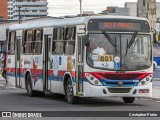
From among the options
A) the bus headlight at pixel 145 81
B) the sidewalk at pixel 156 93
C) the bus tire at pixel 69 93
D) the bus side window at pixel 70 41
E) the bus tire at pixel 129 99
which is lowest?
the sidewalk at pixel 156 93

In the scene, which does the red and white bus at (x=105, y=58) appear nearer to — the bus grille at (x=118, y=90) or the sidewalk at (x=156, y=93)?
the bus grille at (x=118, y=90)

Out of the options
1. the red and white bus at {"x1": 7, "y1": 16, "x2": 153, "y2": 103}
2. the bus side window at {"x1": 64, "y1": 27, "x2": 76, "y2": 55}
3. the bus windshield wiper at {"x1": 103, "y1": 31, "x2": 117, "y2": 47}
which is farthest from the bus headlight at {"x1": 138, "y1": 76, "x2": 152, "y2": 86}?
the bus side window at {"x1": 64, "y1": 27, "x2": 76, "y2": 55}

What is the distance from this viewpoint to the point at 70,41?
21.0m

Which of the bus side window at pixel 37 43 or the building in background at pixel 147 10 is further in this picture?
the building in background at pixel 147 10

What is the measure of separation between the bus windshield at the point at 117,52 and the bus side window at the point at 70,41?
1.13 meters

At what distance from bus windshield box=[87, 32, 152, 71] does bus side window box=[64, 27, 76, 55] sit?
1.13 meters

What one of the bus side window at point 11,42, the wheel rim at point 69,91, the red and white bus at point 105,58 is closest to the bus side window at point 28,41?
the bus side window at point 11,42

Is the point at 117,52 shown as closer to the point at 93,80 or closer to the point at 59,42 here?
the point at 93,80

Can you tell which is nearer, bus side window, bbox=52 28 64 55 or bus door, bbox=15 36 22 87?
bus side window, bbox=52 28 64 55

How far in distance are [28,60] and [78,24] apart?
582 centimetres

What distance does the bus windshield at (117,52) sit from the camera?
19.8m

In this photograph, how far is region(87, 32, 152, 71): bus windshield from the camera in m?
19.8

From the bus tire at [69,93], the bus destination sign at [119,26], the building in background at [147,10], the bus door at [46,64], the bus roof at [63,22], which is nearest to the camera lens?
the bus destination sign at [119,26]

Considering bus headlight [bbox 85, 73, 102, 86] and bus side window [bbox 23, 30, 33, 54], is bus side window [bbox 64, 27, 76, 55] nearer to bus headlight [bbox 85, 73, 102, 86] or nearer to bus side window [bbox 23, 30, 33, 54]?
bus headlight [bbox 85, 73, 102, 86]
